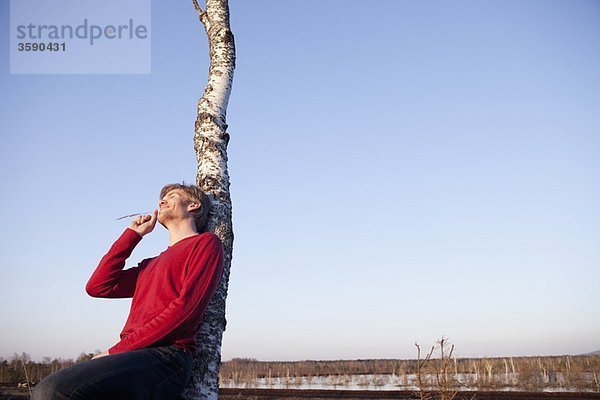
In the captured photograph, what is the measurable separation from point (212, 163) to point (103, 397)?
5.81 ft

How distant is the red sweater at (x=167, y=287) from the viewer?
7.50 feet

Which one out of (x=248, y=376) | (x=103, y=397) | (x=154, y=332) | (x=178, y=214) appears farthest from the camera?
(x=248, y=376)

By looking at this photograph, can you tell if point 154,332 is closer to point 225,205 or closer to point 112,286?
point 112,286

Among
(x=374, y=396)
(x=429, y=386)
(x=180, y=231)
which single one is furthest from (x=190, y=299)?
(x=374, y=396)

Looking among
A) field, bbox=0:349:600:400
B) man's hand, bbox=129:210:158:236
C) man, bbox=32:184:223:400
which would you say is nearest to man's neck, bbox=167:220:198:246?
man, bbox=32:184:223:400

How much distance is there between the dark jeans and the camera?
1.87 meters

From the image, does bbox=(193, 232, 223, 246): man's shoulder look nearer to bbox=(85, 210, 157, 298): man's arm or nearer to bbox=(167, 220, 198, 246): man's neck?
bbox=(167, 220, 198, 246): man's neck

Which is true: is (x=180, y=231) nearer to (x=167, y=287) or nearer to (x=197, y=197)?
(x=197, y=197)

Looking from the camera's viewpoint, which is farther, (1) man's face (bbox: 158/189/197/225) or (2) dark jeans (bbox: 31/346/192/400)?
(1) man's face (bbox: 158/189/197/225)

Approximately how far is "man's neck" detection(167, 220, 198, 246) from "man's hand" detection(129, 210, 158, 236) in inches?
5.6

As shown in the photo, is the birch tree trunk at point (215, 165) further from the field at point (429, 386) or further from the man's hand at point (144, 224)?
the field at point (429, 386)

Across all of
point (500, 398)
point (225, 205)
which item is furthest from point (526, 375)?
point (225, 205)

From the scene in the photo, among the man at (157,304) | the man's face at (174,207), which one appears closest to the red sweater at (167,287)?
the man at (157,304)

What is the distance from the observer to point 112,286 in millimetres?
2924
